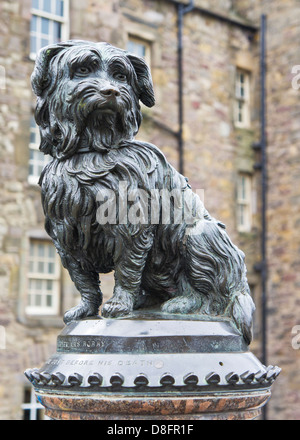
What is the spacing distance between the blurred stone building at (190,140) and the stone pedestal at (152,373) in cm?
773

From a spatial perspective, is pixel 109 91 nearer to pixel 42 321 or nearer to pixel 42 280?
pixel 42 321

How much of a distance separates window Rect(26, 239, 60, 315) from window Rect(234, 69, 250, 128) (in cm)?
631

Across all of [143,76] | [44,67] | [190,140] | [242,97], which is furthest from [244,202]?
[44,67]

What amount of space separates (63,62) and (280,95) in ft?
39.7

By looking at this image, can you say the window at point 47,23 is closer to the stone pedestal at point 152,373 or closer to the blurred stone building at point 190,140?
the blurred stone building at point 190,140

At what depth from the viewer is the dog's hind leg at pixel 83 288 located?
2883 mm

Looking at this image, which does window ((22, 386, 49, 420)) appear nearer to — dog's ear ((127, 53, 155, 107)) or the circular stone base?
the circular stone base

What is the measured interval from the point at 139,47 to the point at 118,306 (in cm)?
1088

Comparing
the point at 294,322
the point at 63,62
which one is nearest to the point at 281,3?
the point at 294,322

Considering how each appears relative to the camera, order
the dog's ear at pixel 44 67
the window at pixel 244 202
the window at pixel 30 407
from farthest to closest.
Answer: the window at pixel 244 202, the window at pixel 30 407, the dog's ear at pixel 44 67

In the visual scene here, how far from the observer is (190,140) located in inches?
517

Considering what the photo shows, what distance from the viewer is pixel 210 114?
1364 cm

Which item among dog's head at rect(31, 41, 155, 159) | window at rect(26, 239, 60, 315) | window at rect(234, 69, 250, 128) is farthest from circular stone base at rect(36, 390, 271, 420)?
window at rect(234, 69, 250, 128)

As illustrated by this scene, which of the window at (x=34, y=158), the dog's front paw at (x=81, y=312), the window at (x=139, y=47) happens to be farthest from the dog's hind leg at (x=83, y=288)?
the window at (x=139, y=47)
